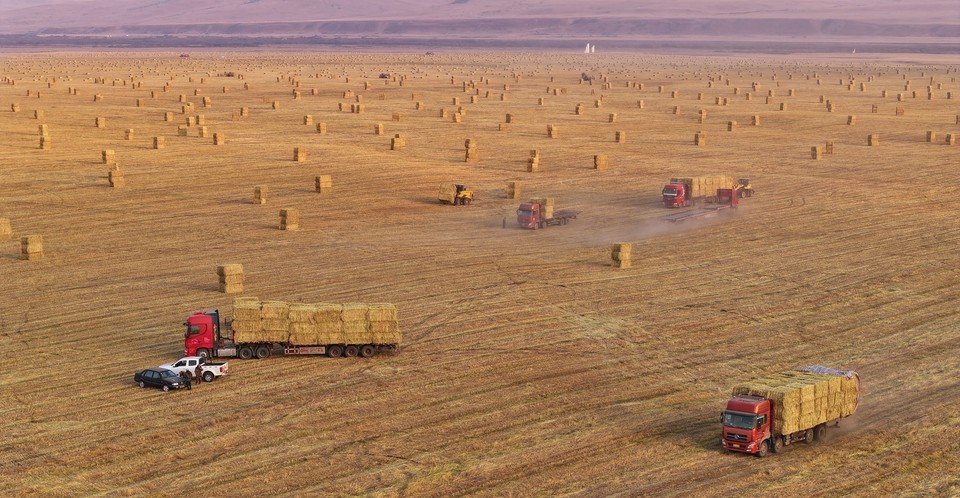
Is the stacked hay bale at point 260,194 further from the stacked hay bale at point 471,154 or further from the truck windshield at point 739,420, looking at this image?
the truck windshield at point 739,420

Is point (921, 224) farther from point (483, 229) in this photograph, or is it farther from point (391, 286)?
point (391, 286)

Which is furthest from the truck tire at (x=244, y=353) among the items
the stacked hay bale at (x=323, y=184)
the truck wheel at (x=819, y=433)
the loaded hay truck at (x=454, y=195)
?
the stacked hay bale at (x=323, y=184)

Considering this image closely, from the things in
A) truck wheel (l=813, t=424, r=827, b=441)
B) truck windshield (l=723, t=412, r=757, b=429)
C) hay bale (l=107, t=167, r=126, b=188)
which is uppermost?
hay bale (l=107, t=167, r=126, b=188)

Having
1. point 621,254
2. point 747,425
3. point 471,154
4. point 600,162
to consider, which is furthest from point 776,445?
point 471,154

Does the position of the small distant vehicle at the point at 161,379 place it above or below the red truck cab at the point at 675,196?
below

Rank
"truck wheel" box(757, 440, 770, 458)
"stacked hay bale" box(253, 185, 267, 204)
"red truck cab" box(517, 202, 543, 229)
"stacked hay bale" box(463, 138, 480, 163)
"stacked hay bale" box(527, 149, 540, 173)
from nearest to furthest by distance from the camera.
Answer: "truck wheel" box(757, 440, 770, 458), "red truck cab" box(517, 202, 543, 229), "stacked hay bale" box(253, 185, 267, 204), "stacked hay bale" box(527, 149, 540, 173), "stacked hay bale" box(463, 138, 480, 163)

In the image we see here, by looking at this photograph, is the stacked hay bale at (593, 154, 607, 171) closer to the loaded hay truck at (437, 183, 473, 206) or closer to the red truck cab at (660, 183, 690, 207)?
the red truck cab at (660, 183, 690, 207)

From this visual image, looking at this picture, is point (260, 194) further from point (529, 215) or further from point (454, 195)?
point (529, 215)

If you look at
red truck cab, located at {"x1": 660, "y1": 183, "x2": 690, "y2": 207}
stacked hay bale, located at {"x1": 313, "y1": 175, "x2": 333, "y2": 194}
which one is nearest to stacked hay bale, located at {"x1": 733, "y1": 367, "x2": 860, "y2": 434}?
red truck cab, located at {"x1": 660, "y1": 183, "x2": 690, "y2": 207}
